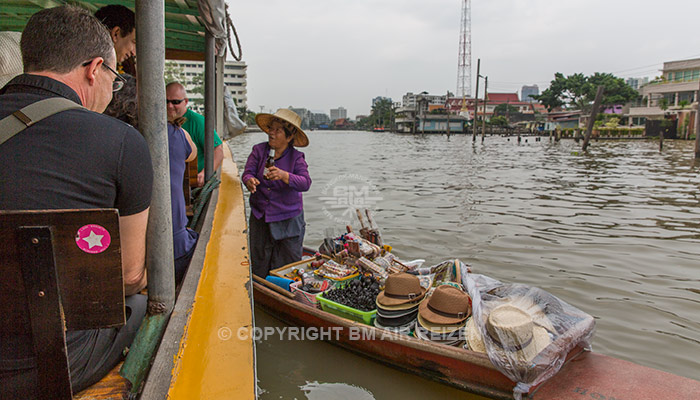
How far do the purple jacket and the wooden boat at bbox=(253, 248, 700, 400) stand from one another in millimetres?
1306

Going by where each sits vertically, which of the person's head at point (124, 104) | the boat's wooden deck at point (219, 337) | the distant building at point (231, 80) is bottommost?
the boat's wooden deck at point (219, 337)

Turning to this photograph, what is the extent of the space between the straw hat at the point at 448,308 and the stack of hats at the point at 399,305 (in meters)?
0.17

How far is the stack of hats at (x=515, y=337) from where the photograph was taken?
2.97 m

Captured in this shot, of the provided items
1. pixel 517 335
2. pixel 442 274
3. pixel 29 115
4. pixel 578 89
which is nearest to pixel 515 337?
pixel 517 335

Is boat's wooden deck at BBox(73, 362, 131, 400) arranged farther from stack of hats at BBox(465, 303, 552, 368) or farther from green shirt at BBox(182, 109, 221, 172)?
green shirt at BBox(182, 109, 221, 172)

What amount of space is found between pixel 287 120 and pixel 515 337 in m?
2.78

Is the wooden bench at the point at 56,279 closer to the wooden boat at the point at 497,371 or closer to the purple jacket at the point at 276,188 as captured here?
the wooden boat at the point at 497,371

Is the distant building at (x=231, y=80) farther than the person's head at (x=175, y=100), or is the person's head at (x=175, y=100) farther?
the distant building at (x=231, y=80)

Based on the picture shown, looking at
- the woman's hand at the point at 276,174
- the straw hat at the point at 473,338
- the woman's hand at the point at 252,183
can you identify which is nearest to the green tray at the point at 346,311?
the straw hat at the point at 473,338

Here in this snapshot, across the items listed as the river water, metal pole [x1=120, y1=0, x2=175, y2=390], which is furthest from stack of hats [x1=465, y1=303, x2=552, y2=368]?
metal pole [x1=120, y1=0, x2=175, y2=390]

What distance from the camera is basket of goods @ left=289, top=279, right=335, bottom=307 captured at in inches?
165

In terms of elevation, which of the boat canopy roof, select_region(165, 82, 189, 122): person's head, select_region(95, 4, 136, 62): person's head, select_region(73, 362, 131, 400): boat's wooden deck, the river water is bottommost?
the river water

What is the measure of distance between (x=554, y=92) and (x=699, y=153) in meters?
63.5

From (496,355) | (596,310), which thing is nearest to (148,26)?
(496,355)
